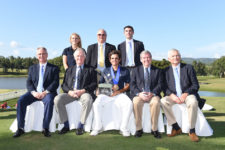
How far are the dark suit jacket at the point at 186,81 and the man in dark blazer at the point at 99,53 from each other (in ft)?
6.62

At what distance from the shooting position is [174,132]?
183 inches

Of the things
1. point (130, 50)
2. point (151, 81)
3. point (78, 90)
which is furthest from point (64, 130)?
point (130, 50)

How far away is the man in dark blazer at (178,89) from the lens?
4512 millimetres

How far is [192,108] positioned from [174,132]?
2.38ft

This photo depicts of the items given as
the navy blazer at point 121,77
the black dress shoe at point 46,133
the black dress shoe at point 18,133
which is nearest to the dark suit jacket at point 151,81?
the navy blazer at point 121,77

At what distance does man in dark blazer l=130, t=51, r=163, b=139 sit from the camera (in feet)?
15.1

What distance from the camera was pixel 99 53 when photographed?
6133 millimetres

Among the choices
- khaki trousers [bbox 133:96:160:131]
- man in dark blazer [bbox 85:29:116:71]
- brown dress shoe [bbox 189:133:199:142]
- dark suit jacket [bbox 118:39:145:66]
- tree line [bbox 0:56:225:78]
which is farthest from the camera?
tree line [bbox 0:56:225:78]

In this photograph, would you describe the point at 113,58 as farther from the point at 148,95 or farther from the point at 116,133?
the point at 116,133

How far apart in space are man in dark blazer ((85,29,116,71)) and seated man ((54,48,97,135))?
0.83m

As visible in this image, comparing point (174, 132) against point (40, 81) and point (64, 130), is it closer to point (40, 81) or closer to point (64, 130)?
point (64, 130)

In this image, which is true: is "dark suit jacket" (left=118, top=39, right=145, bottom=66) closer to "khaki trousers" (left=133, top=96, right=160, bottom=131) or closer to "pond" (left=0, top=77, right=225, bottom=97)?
"khaki trousers" (left=133, top=96, right=160, bottom=131)

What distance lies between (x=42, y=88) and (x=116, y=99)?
2005mm

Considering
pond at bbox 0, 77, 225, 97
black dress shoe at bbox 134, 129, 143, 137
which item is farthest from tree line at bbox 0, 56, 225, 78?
black dress shoe at bbox 134, 129, 143, 137
